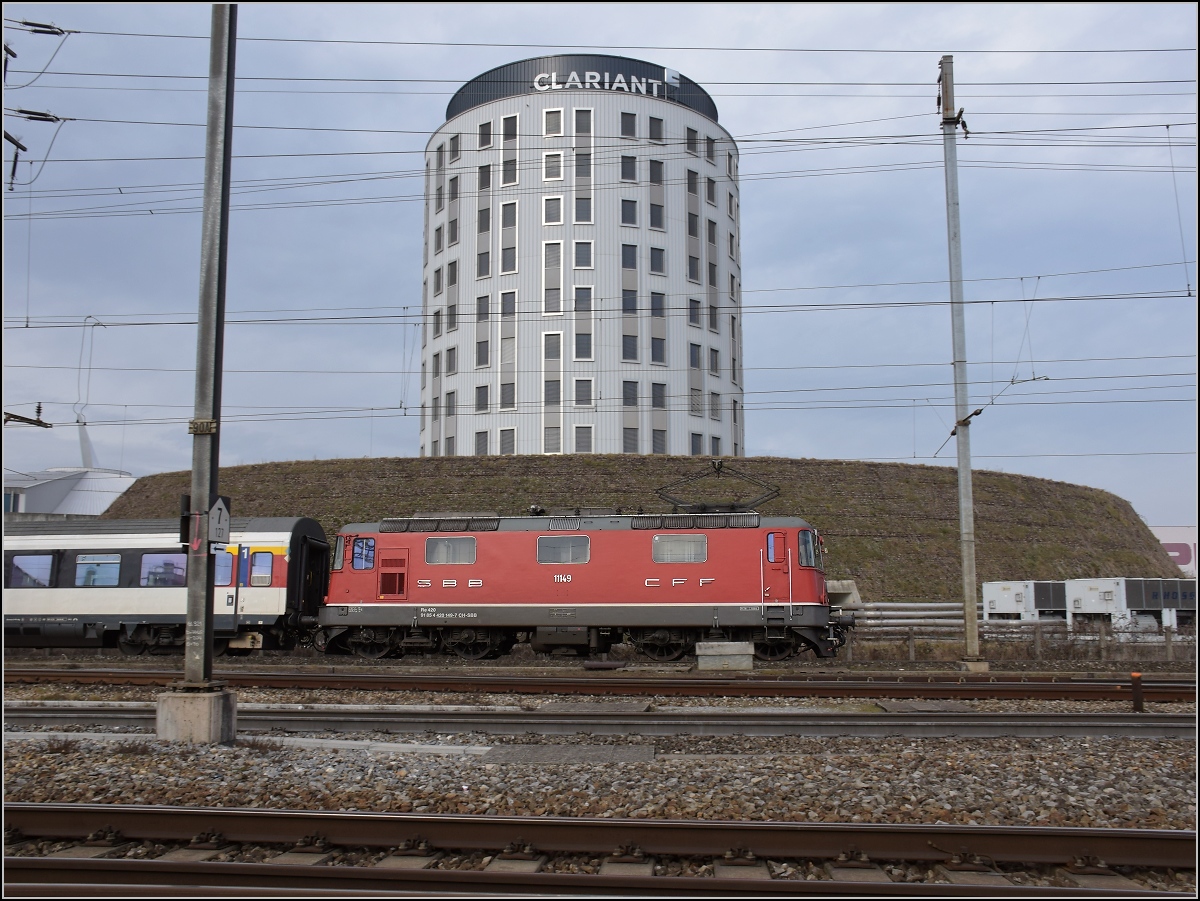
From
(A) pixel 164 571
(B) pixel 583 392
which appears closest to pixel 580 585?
(A) pixel 164 571

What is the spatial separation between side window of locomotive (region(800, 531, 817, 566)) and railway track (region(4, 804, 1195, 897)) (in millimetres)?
14156

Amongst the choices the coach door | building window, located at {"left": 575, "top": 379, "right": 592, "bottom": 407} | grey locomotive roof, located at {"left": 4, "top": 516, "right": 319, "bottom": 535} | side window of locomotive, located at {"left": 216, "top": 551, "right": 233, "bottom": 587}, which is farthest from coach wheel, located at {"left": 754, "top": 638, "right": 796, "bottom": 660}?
building window, located at {"left": 575, "top": 379, "right": 592, "bottom": 407}

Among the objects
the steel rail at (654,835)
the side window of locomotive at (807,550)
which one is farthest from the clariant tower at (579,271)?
the steel rail at (654,835)

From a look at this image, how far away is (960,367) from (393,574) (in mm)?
15181

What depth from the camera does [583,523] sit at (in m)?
22.3

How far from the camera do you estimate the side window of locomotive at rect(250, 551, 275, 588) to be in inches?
925

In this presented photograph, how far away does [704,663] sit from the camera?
806 inches

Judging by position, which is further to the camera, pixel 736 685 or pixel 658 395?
pixel 658 395

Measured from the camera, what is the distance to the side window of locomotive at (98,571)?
23.5 metres

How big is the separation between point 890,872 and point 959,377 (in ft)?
58.1

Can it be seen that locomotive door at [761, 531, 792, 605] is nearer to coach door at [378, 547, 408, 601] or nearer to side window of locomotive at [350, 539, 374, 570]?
coach door at [378, 547, 408, 601]

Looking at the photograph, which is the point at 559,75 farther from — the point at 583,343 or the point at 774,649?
the point at 774,649

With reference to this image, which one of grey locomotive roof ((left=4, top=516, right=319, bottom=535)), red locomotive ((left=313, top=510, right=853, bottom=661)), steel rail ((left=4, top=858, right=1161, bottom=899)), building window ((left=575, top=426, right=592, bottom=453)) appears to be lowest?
steel rail ((left=4, top=858, right=1161, bottom=899))

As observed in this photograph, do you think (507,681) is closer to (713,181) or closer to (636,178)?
(636,178)
